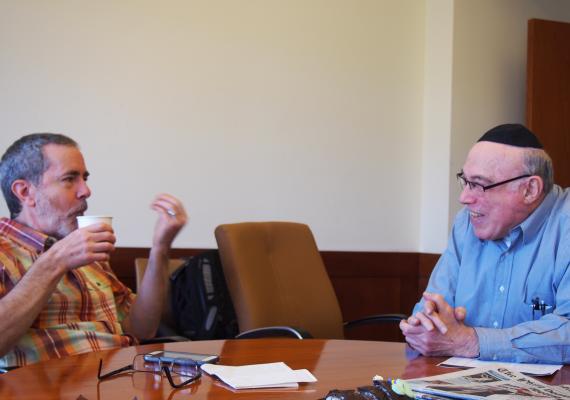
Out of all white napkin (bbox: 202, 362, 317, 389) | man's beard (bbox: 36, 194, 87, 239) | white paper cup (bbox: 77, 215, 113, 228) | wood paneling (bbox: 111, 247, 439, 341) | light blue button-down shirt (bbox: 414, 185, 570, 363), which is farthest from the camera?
wood paneling (bbox: 111, 247, 439, 341)

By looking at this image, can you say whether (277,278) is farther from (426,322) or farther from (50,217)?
(426,322)

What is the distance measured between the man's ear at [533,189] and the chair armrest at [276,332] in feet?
3.03

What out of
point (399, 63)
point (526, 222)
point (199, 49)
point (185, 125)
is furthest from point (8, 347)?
point (399, 63)

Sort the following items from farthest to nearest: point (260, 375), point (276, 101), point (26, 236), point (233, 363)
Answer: point (276, 101) → point (26, 236) → point (233, 363) → point (260, 375)

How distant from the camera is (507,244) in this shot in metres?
2.21

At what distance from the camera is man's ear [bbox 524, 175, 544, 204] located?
2238 millimetres

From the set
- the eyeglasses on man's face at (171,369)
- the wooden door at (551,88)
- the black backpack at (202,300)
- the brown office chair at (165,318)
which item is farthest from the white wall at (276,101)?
the eyeglasses on man's face at (171,369)

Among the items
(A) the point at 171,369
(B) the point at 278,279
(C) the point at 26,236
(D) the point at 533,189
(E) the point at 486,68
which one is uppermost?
(E) the point at 486,68

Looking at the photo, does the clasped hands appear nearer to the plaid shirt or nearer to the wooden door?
the plaid shirt

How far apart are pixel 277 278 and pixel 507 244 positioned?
110cm

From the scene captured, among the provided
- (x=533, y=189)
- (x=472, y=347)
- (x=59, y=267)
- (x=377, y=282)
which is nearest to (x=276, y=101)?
(x=377, y=282)

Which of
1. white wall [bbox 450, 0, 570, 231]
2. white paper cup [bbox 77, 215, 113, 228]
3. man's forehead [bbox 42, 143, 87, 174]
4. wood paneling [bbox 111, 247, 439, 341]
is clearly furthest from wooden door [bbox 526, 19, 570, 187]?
white paper cup [bbox 77, 215, 113, 228]

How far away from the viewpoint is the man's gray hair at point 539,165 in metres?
2.24

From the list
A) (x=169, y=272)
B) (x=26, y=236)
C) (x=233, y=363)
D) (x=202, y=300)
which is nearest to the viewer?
(x=233, y=363)
